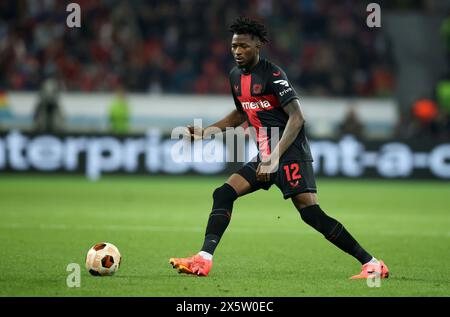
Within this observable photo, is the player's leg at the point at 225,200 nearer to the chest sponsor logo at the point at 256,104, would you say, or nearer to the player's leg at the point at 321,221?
the player's leg at the point at 321,221

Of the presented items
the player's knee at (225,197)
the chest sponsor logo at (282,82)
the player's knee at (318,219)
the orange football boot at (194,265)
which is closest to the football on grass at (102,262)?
the orange football boot at (194,265)

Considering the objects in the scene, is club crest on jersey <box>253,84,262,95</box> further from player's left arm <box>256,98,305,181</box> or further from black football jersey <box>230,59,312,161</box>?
player's left arm <box>256,98,305,181</box>

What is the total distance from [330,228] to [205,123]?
Answer: 15.1 metres

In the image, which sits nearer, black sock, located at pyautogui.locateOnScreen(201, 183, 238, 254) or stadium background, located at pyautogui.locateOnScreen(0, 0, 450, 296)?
black sock, located at pyautogui.locateOnScreen(201, 183, 238, 254)

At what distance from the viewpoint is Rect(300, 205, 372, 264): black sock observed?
751cm

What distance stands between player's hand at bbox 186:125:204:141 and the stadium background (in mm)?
Result: 1211

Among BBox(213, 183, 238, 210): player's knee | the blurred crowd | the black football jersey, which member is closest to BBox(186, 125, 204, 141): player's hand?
the black football jersey

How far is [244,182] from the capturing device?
7711 mm

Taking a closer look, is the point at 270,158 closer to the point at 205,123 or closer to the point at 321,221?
the point at 321,221

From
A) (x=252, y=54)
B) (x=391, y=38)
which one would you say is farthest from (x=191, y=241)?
(x=391, y=38)

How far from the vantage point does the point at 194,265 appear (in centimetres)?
744

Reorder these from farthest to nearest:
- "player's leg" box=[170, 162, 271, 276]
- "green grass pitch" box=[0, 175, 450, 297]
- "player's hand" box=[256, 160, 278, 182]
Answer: "player's leg" box=[170, 162, 271, 276], "player's hand" box=[256, 160, 278, 182], "green grass pitch" box=[0, 175, 450, 297]
